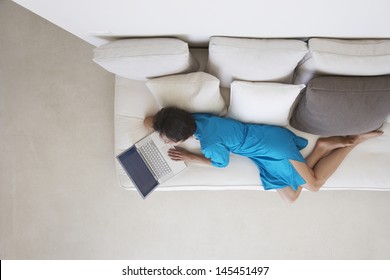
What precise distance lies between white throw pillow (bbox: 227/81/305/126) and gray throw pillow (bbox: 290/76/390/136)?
0.08 m

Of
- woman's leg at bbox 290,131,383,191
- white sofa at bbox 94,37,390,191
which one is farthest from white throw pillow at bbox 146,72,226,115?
woman's leg at bbox 290,131,383,191

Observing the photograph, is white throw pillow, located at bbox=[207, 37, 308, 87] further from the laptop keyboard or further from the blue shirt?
the laptop keyboard

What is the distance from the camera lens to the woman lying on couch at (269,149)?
158cm

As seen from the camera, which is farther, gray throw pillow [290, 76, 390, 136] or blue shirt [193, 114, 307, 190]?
blue shirt [193, 114, 307, 190]

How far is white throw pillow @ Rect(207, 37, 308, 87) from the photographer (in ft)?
4.60

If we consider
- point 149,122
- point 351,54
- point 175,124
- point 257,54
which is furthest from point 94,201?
point 351,54

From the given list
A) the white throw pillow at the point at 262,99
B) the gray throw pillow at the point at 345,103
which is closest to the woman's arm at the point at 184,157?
the white throw pillow at the point at 262,99

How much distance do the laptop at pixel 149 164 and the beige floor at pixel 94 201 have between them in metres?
0.47

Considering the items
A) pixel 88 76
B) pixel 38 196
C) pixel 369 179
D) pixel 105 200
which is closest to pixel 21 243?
pixel 38 196

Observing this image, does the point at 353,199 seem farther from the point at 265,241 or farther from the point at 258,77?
the point at 258,77

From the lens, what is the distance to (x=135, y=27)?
4.50ft

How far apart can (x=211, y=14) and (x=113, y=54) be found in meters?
0.52

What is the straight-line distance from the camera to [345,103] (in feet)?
4.86

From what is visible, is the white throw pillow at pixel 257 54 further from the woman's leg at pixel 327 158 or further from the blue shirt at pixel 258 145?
the woman's leg at pixel 327 158
